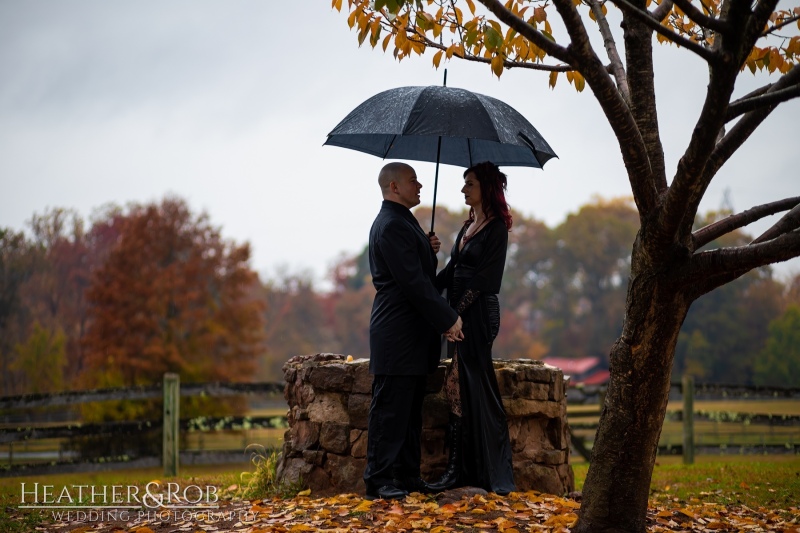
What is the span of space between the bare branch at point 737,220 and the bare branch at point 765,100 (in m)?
0.69

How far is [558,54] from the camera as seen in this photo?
404 centimetres

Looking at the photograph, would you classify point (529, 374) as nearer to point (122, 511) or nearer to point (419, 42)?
point (419, 42)

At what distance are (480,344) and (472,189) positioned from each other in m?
1.08

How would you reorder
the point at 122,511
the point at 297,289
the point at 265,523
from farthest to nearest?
the point at 297,289, the point at 122,511, the point at 265,523

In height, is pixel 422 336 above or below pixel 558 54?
below

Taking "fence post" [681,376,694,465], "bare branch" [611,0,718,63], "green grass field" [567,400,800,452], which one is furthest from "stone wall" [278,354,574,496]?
"green grass field" [567,400,800,452]

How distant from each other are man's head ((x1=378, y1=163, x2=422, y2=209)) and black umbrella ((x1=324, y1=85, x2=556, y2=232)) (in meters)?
0.27

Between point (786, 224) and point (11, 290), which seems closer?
point (786, 224)

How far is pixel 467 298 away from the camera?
5.71 metres

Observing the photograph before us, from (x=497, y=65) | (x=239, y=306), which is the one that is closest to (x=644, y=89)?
(x=497, y=65)

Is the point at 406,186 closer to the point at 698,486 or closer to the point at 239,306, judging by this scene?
the point at 698,486

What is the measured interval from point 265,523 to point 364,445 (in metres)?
1.29

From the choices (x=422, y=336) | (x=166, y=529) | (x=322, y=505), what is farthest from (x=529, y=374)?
(x=166, y=529)

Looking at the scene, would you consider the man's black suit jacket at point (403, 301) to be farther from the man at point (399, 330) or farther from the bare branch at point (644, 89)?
the bare branch at point (644, 89)
